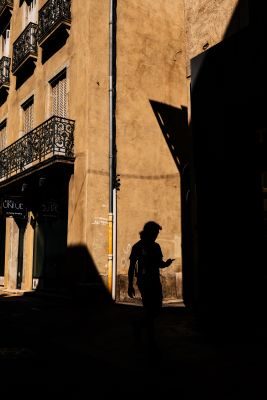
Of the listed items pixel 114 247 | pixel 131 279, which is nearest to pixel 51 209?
pixel 114 247

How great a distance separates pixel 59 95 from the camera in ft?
45.7

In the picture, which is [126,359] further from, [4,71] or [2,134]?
[4,71]

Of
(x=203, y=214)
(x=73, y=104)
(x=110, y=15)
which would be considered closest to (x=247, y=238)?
(x=203, y=214)

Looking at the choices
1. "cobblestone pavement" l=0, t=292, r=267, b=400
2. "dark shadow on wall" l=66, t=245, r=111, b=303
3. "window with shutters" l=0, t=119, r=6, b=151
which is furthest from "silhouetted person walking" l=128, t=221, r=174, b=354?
"window with shutters" l=0, t=119, r=6, b=151

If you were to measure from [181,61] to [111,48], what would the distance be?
3.09 metres

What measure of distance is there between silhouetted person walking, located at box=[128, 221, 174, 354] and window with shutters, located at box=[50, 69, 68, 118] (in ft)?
27.6

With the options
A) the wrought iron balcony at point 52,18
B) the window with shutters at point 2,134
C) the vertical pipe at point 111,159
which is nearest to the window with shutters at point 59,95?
the wrought iron balcony at point 52,18

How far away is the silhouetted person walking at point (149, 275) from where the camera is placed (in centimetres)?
557

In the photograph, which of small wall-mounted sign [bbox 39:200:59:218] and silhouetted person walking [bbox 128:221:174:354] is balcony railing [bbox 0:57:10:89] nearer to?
small wall-mounted sign [bbox 39:200:59:218]

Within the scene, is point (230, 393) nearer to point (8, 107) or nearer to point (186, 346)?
point (186, 346)

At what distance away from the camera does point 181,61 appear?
14.8 meters

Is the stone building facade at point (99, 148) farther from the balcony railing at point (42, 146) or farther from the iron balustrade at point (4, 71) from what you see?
the iron balustrade at point (4, 71)

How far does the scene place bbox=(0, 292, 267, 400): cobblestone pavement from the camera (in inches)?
166

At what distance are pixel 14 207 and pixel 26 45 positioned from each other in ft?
18.8
